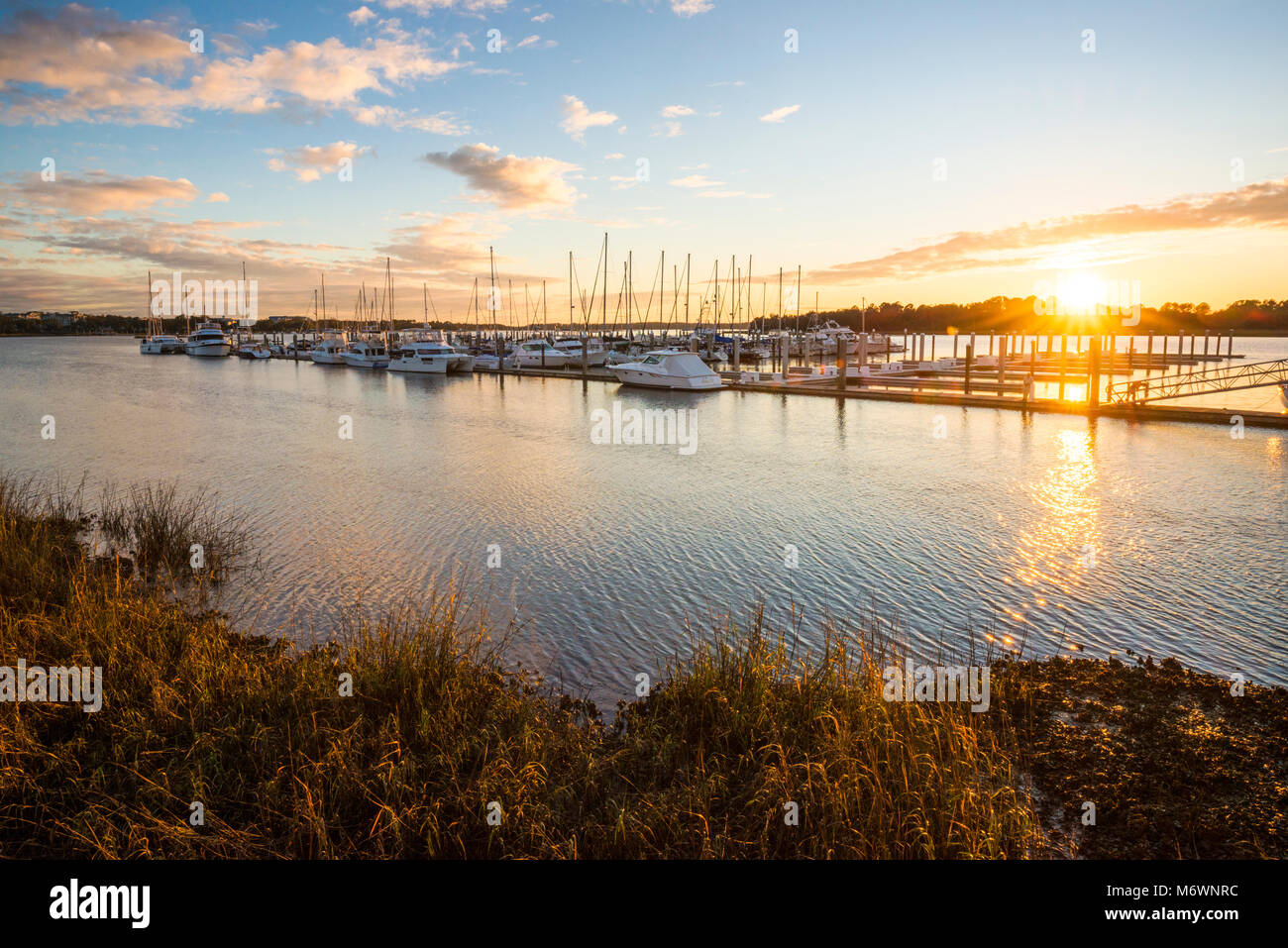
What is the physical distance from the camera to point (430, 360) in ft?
209

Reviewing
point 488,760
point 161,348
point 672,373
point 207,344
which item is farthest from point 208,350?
point 488,760

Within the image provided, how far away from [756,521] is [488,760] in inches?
395

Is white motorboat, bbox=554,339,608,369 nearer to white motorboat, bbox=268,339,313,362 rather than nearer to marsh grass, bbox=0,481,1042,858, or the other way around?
white motorboat, bbox=268,339,313,362

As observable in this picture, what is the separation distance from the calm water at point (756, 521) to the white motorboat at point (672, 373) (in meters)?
12.3

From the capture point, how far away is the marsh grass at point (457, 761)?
188 inches

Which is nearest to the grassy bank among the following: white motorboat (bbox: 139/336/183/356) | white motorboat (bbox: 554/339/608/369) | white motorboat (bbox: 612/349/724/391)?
Result: white motorboat (bbox: 612/349/724/391)

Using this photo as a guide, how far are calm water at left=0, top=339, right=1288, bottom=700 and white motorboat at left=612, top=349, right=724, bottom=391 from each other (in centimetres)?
1231

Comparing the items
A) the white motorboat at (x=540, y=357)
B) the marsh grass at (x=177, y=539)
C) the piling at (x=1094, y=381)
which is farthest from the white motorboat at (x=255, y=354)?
the piling at (x=1094, y=381)

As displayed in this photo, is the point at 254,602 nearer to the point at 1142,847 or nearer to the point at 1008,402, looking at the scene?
the point at 1142,847

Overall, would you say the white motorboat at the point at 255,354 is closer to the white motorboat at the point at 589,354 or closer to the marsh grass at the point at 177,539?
the white motorboat at the point at 589,354

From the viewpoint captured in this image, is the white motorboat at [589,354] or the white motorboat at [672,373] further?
the white motorboat at [589,354]

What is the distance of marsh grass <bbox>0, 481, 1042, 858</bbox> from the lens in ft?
15.6

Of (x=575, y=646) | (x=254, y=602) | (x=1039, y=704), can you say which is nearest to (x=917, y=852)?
(x=1039, y=704)

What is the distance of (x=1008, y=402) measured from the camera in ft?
105
